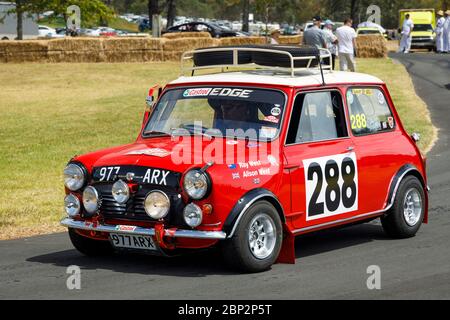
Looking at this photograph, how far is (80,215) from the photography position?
318 inches

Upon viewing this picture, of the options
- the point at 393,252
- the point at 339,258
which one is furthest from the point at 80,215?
the point at 393,252

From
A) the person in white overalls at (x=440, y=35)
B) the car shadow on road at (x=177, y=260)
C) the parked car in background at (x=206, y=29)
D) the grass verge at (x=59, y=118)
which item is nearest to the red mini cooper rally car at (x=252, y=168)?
the car shadow on road at (x=177, y=260)

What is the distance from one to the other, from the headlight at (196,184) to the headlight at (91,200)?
891mm

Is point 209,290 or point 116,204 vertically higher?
point 116,204

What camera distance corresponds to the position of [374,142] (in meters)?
9.16

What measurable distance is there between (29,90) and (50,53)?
754 centimetres

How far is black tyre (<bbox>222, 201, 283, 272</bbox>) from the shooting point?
751cm

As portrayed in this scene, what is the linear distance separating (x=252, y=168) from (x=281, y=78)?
127 cm

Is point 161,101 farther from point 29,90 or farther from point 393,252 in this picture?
point 29,90

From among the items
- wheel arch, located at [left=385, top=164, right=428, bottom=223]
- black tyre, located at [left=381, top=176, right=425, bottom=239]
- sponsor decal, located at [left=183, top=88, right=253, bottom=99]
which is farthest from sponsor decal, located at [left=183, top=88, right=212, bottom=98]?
black tyre, located at [left=381, top=176, right=425, bottom=239]

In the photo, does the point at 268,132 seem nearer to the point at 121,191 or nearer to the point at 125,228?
the point at 121,191

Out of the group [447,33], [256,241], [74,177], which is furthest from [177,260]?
[447,33]

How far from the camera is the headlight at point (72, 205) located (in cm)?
807

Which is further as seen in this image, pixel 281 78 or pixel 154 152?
pixel 281 78
